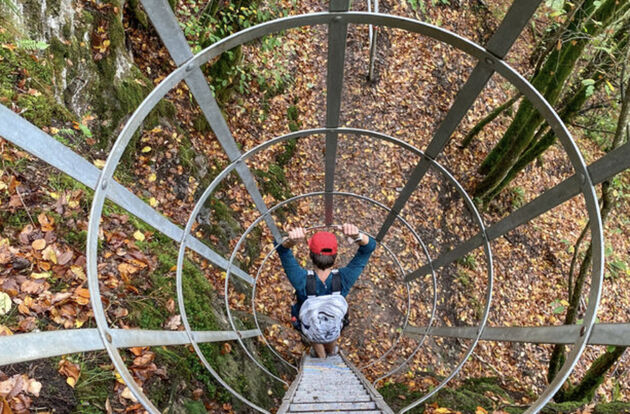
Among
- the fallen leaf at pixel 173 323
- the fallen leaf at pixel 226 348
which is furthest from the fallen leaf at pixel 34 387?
the fallen leaf at pixel 226 348

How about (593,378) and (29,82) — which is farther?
(593,378)

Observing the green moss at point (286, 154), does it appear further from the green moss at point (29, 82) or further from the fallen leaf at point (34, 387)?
the fallen leaf at point (34, 387)

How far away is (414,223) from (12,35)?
Result: 6.58 m

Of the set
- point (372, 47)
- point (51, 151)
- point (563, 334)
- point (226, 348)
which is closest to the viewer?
point (51, 151)

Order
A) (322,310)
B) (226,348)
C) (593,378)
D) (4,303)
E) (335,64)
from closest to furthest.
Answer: (4,303) → (335,64) → (322,310) → (226,348) → (593,378)

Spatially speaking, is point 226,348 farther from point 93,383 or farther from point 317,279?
point 93,383

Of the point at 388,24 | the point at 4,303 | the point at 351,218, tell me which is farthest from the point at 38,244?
the point at 351,218

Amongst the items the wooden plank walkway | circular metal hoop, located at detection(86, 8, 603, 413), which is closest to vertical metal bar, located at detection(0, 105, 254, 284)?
circular metal hoop, located at detection(86, 8, 603, 413)

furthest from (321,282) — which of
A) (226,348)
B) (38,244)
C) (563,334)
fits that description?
(38,244)

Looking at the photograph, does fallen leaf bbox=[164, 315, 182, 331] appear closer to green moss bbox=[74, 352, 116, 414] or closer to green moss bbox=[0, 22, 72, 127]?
green moss bbox=[74, 352, 116, 414]

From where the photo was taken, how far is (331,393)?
10.3 ft

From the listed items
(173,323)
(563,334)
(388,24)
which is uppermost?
(388,24)

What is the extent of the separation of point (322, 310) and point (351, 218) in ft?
12.5

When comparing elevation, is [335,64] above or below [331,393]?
above
